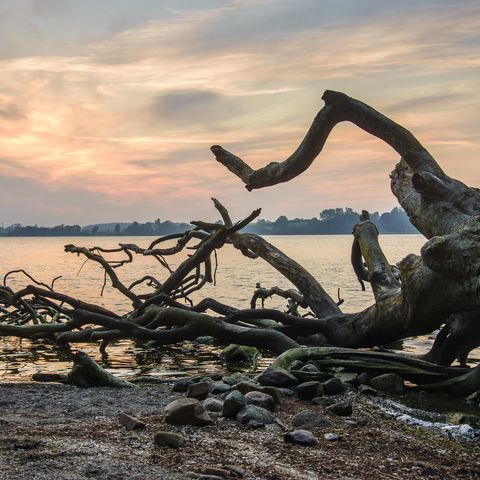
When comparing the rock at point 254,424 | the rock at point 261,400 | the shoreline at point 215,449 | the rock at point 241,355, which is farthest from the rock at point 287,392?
the rock at point 241,355

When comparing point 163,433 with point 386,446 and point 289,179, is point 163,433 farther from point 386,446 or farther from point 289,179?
point 289,179

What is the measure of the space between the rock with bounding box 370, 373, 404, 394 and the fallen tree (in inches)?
35.1

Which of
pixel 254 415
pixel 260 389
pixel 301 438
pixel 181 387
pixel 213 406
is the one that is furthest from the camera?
pixel 181 387

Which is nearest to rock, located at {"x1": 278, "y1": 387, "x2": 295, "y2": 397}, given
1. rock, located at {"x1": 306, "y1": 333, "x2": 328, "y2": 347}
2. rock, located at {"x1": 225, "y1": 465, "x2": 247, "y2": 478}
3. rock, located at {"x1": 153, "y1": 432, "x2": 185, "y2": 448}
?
rock, located at {"x1": 153, "y1": 432, "x2": 185, "y2": 448}

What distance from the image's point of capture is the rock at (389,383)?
850 centimetres

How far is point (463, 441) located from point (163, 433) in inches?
116

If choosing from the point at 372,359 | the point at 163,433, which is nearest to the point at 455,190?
the point at 372,359

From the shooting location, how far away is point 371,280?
35.0ft

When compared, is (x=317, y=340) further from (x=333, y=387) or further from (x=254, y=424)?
(x=254, y=424)

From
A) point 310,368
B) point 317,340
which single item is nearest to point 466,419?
point 310,368

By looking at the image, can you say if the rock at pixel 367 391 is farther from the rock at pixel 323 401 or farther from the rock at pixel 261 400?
the rock at pixel 261 400

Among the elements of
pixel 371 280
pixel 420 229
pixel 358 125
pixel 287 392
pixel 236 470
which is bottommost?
pixel 287 392

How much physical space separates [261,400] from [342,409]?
87 cm

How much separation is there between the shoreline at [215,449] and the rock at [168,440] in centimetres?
7
